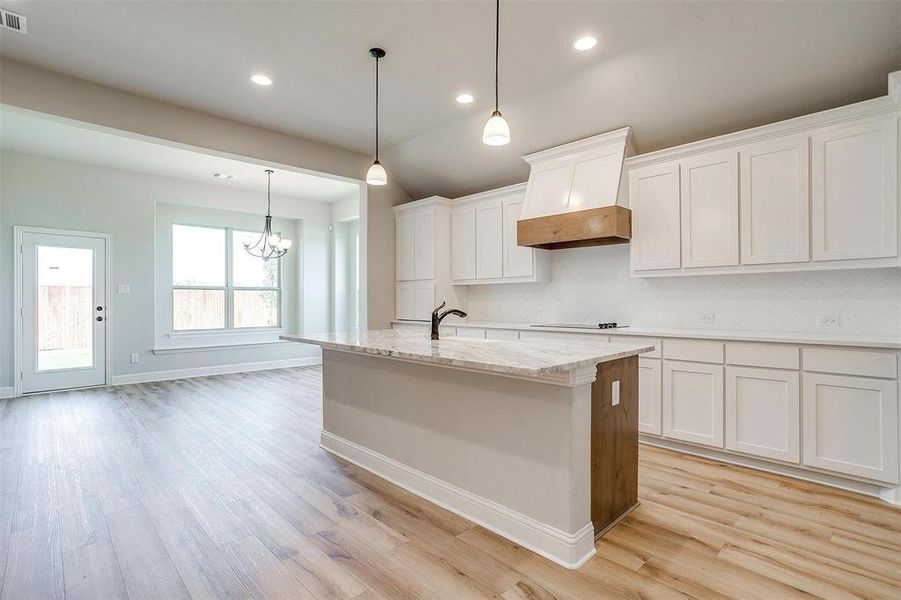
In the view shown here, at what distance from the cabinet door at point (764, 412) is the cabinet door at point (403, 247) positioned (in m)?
3.73

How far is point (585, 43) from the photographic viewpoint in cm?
308

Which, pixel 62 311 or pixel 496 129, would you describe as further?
pixel 62 311

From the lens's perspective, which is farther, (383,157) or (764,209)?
(383,157)

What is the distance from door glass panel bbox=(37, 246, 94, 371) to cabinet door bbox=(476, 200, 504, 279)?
5332 mm

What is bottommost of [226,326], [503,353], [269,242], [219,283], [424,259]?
[226,326]

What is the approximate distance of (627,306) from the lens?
4.27 m

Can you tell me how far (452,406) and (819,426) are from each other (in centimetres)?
238

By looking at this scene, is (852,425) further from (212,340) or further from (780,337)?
(212,340)

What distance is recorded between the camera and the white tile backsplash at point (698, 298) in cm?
306

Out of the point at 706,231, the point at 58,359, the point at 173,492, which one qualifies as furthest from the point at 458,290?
the point at 58,359

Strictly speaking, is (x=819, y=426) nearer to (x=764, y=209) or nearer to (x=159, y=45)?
(x=764, y=209)

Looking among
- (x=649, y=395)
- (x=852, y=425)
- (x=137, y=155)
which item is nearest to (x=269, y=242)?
(x=137, y=155)

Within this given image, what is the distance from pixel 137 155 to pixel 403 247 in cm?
355

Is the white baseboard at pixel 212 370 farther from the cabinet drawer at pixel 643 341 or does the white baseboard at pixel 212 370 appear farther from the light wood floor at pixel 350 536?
the cabinet drawer at pixel 643 341
